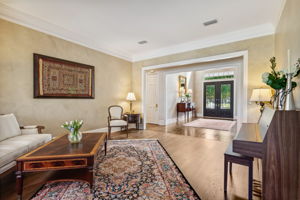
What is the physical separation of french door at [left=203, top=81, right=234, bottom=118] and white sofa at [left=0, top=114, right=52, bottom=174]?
27.9ft

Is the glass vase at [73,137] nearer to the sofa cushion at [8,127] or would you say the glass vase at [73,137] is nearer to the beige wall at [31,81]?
the sofa cushion at [8,127]

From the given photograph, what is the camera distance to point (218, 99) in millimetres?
8555

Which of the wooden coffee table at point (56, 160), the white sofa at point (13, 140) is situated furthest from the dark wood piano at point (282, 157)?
the white sofa at point (13, 140)

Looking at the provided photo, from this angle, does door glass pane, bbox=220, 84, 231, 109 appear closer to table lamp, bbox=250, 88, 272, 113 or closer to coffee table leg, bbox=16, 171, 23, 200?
table lamp, bbox=250, 88, 272, 113

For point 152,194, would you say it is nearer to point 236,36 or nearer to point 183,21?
point 183,21

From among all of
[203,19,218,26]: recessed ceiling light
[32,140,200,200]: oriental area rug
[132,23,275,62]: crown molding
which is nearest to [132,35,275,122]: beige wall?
[132,23,275,62]: crown molding

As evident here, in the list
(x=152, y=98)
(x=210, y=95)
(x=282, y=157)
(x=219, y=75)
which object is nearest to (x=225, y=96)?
(x=210, y=95)

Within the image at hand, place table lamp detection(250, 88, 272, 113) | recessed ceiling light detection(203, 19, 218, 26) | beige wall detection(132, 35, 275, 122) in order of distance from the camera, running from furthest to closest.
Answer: beige wall detection(132, 35, 275, 122), recessed ceiling light detection(203, 19, 218, 26), table lamp detection(250, 88, 272, 113)

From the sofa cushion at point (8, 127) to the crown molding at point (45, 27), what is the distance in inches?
73.5

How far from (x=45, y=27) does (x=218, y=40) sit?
420 centimetres

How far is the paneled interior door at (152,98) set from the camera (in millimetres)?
6379

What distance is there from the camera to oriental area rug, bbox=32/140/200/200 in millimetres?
1576

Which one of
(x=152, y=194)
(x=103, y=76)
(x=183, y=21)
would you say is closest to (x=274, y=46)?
(x=183, y=21)

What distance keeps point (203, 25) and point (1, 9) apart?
3.96 meters
